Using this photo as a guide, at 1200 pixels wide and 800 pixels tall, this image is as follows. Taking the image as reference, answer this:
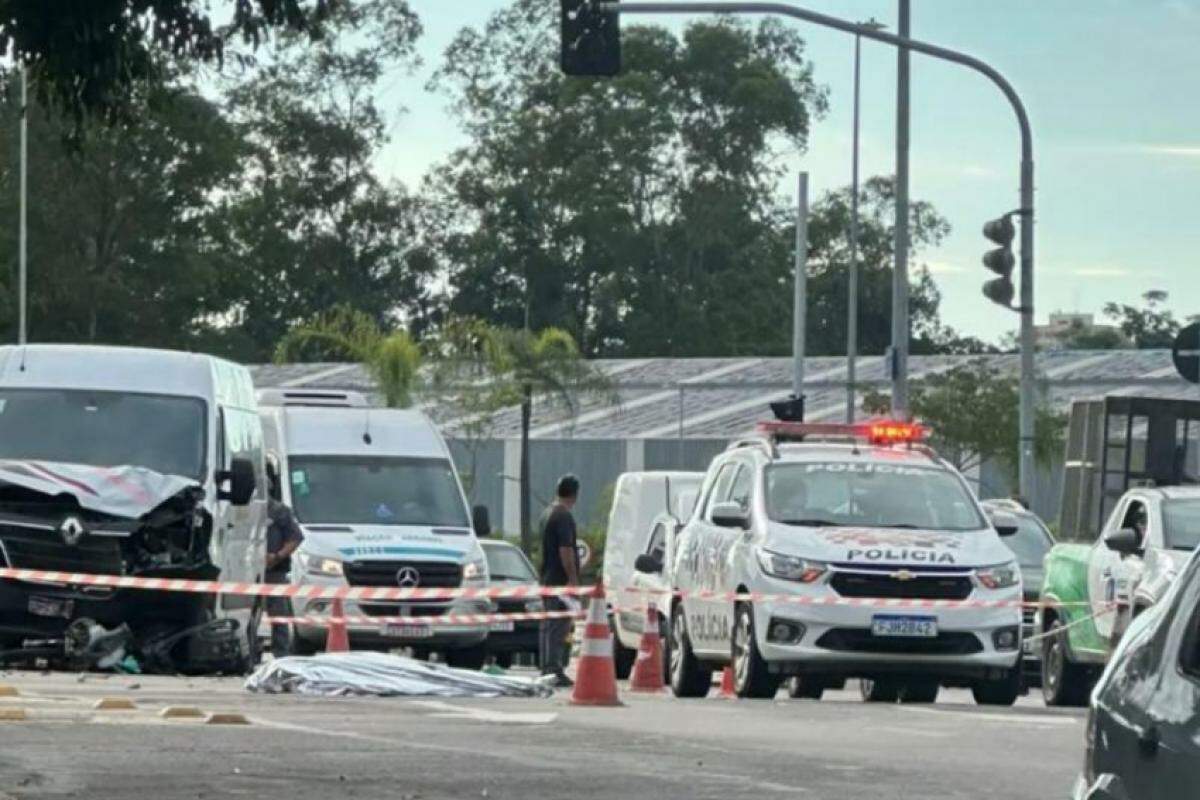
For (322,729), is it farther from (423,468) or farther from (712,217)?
(712,217)

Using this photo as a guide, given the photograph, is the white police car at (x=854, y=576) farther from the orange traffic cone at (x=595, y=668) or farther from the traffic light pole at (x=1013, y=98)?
the traffic light pole at (x=1013, y=98)

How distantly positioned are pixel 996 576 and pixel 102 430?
685 cm

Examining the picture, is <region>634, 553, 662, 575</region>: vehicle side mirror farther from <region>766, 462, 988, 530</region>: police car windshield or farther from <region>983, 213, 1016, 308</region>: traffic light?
<region>983, 213, 1016, 308</region>: traffic light

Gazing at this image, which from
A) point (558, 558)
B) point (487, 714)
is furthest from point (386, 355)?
point (487, 714)

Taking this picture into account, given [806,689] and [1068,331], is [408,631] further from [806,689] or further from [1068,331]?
[1068,331]

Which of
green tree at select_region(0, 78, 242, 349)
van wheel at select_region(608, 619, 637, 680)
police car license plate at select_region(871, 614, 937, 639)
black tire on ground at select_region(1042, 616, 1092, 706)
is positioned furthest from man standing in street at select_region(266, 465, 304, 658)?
green tree at select_region(0, 78, 242, 349)

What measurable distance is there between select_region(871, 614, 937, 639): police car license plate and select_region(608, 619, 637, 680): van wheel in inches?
319

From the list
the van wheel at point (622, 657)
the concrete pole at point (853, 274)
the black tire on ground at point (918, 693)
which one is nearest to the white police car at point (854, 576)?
the black tire on ground at point (918, 693)

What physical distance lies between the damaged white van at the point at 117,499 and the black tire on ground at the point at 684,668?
337 cm

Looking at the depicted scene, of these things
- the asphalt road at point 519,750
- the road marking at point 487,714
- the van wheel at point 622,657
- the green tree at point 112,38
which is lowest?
the van wheel at point 622,657

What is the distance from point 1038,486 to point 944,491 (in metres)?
35.8

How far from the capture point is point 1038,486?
59.5 meters

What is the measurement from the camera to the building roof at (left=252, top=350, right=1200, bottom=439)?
6318 centimetres

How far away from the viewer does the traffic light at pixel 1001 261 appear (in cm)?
3198
